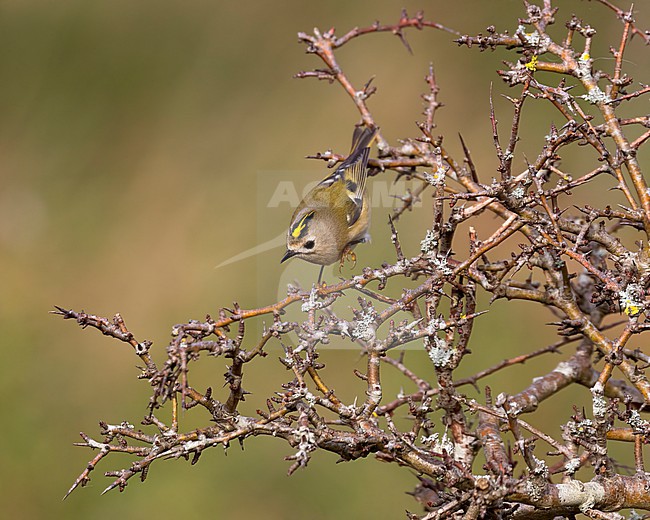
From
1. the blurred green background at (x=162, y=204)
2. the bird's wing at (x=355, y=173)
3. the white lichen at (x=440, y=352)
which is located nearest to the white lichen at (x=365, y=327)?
the white lichen at (x=440, y=352)

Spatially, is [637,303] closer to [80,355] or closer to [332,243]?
[332,243]

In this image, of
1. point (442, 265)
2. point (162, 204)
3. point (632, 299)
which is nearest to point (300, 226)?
point (442, 265)

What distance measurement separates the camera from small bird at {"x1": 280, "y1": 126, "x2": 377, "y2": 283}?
1.21m

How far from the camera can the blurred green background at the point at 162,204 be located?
2449 millimetres

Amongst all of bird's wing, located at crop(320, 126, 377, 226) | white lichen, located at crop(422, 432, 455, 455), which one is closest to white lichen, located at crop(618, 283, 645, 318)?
white lichen, located at crop(422, 432, 455, 455)

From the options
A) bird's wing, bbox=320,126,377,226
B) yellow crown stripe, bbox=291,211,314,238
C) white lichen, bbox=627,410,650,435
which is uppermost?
bird's wing, bbox=320,126,377,226

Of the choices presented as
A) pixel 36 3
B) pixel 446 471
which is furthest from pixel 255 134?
pixel 446 471

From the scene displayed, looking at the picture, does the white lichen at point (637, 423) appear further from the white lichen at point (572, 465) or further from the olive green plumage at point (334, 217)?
the olive green plumage at point (334, 217)

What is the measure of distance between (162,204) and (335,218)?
1.78m

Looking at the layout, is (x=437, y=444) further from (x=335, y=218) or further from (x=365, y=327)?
(x=335, y=218)

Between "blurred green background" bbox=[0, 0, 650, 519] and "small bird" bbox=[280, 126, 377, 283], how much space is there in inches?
37.1

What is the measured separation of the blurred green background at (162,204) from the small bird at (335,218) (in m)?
0.94

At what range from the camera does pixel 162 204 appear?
9.64 ft

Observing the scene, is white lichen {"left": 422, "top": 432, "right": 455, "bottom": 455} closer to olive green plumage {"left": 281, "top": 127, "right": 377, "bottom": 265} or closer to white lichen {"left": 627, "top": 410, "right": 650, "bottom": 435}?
white lichen {"left": 627, "top": 410, "right": 650, "bottom": 435}
